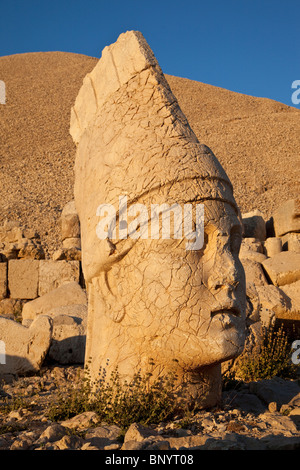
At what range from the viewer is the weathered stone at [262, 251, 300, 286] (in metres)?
8.61

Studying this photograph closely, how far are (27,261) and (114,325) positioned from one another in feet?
23.9

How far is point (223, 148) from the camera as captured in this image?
3036 cm

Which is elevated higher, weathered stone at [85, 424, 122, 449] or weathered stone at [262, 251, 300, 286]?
weathered stone at [262, 251, 300, 286]

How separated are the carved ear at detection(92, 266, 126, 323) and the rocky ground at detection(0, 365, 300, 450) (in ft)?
2.37

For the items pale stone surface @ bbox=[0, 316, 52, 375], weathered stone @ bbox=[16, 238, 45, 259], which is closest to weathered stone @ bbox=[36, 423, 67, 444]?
pale stone surface @ bbox=[0, 316, 52, 375]

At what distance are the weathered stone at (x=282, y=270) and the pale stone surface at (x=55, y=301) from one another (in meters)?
3.26

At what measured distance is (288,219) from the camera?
1191 centimetres

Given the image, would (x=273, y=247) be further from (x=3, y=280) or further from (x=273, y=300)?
(x=3, y=280)

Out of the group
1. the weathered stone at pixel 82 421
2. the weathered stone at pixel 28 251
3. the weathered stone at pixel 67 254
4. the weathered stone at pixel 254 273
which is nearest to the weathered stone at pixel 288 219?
the weathered stone at pixel 254 273

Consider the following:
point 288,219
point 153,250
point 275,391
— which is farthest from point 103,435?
point 288,219

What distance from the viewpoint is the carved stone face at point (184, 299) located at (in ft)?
11.4

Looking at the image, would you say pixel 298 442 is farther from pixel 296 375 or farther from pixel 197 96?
A: pixel 197 96

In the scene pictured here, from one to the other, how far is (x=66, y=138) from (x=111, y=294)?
29759mm

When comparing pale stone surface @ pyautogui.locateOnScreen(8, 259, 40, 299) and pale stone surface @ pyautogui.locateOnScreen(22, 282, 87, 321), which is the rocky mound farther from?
pale stone surface @ pyautogui.locateOnScreen(22, 282, 87, 321)
